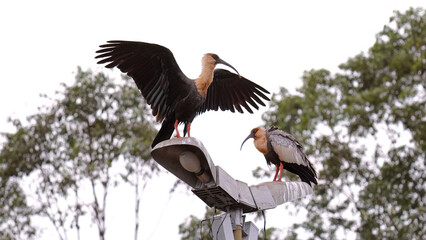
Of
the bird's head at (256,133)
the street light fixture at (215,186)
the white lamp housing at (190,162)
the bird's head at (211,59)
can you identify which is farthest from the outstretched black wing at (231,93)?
the white lamp housing at (190,162)

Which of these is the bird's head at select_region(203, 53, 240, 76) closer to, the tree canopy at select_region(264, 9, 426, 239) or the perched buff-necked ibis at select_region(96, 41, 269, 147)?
the perched buff-necked ibis at select_region(96, 41, 269, 147)

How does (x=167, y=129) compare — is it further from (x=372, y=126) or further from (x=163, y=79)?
(x=372, y=126)

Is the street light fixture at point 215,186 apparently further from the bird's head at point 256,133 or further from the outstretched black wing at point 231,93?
the outstretched black wing at point 231,93

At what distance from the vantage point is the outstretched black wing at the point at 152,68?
21.6 ft

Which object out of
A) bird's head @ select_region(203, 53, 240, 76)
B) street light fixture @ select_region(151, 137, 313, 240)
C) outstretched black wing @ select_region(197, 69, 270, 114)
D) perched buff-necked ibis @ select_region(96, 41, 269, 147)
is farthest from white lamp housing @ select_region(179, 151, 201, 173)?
outstretched black wing @ select_region(197, 69, 270, 114)

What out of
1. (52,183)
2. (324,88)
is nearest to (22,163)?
(52,183)

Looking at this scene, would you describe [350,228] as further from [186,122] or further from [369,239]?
[186,122]

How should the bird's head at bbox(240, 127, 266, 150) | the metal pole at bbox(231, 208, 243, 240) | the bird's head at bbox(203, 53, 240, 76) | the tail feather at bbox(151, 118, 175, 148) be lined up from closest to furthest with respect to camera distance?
1. the metal pole at bbox(231, 208, 243, 240)
2. the tail feather at bbox(151, 118, 175, 148)
3. the bird's head at bbox(203, 53, 240, 76)
4. the bird's head at bbox(240, 127, 266, 150)

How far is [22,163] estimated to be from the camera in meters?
17.9

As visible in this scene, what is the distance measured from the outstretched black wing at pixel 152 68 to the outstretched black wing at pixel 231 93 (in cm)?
96

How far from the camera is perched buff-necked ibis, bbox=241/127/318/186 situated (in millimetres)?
7055

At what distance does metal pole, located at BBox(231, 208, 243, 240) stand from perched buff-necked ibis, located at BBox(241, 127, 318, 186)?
210 centimetres

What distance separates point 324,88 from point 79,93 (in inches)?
241

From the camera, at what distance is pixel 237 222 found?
4836mm
